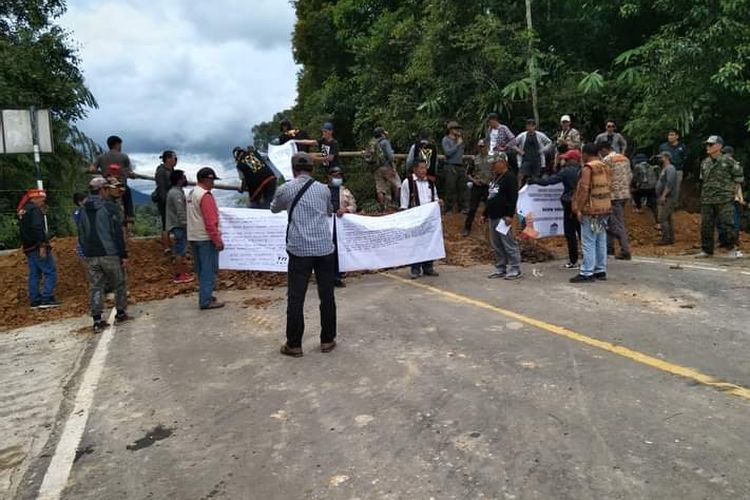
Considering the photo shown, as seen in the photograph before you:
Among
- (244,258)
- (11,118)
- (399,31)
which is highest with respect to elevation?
(399,31)

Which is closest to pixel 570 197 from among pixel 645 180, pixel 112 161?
pixel 645 180

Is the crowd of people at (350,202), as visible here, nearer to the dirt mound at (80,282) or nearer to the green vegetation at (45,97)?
the dirt mound at (80,282)

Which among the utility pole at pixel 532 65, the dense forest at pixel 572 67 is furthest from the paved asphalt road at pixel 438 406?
the utility pole at pixel 532 65

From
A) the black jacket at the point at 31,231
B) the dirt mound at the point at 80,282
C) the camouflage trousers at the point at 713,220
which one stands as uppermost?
the black jacket at the point at 31,231

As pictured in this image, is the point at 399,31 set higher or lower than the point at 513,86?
higher

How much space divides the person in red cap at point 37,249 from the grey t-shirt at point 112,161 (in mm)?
1307

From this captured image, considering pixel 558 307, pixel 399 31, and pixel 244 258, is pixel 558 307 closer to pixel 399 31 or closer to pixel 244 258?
pixel 244 258

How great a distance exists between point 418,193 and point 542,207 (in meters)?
2.51

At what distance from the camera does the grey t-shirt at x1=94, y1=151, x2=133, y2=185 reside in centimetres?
1080

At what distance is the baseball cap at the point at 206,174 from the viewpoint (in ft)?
26.7

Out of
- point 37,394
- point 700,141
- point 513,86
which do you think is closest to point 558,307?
point 37,394

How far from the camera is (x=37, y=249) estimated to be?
9.47 meters

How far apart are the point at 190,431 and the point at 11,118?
8461mm

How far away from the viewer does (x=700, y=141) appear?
15688 mm
